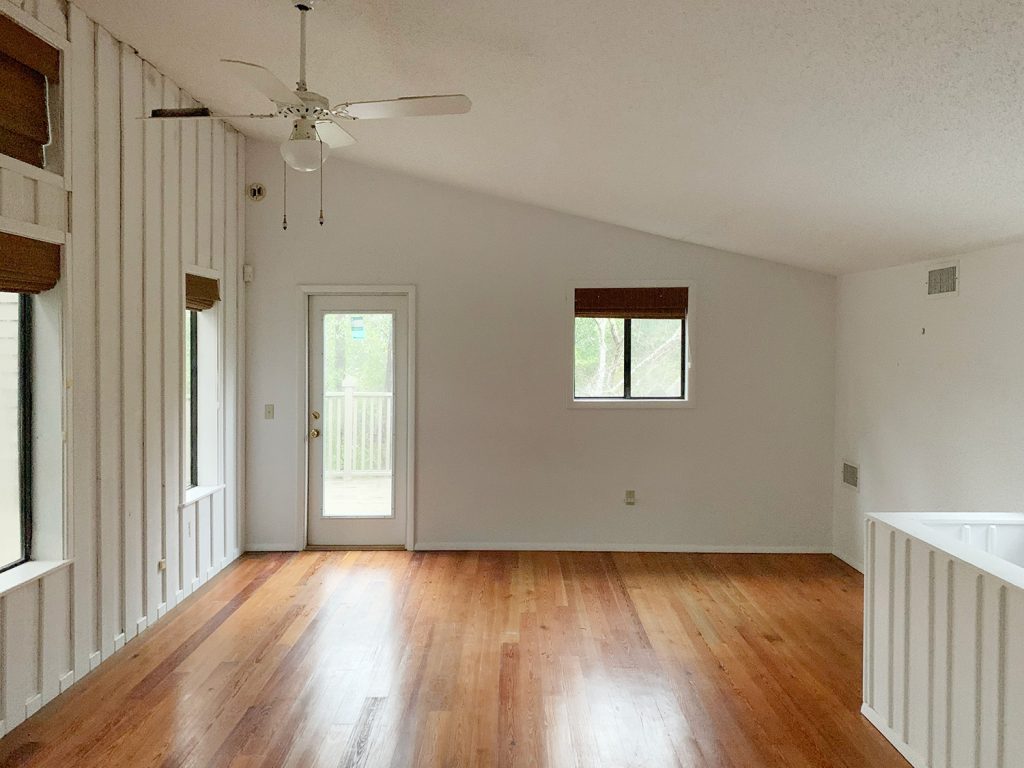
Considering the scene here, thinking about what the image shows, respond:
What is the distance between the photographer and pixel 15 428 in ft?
10.2

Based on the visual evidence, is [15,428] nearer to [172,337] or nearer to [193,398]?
[172,337]

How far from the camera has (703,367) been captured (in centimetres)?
554

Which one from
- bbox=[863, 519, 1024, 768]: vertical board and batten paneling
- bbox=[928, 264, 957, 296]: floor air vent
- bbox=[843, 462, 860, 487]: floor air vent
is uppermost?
bbox=[928, 264, 957, 296]: floor air vent

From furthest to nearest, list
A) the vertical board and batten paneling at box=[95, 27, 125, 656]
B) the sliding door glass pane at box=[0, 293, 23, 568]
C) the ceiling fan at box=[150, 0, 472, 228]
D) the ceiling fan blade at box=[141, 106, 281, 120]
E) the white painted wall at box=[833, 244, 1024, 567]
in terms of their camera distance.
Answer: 1. the white painted wall at box=[833, 244, 1024, 567]
2. the vertical board and batten paneling at box=[95, 27, 125, 656]
3. the sliding door glass pane at box=[0, 293, 23, 568]
4. the ceiling fan blade at box=[141, 106, 281, 120]
5. the ceiling fan at box=[150, 0, 472, 228]

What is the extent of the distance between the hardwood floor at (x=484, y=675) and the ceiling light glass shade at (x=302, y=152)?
88.2 inches

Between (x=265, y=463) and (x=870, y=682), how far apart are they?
4306mm

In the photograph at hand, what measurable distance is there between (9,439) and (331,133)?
192 cm

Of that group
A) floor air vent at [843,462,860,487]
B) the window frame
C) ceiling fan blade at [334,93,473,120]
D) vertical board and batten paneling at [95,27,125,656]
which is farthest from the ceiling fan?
floor air vent at [843,462,860,487]

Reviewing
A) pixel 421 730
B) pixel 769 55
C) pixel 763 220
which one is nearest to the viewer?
pixel 769 55

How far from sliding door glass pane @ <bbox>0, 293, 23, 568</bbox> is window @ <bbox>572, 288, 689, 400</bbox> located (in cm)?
362

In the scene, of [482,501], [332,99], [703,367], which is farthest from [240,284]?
[703,367]

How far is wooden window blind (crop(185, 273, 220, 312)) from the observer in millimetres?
4516

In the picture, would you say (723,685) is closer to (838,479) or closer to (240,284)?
(838,479)

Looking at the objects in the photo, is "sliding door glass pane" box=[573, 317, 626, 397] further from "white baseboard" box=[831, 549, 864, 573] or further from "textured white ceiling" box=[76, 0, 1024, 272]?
"white baseboard" box=[831, 549, 864, 573]
